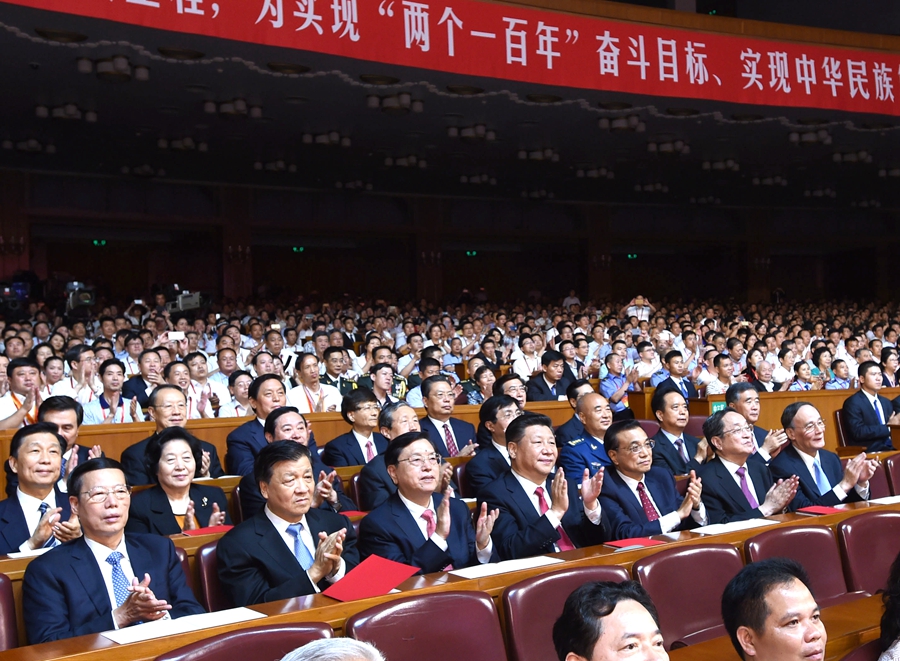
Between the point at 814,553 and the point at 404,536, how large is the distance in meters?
1.06

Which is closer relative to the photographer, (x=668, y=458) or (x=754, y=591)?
(x=754, y=591)

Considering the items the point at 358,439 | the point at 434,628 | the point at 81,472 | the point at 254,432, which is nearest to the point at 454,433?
the point at 358,439

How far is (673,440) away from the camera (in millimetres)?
3711

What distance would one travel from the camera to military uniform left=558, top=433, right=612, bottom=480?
3.51 m

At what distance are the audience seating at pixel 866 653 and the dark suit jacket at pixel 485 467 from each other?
173 centimetres

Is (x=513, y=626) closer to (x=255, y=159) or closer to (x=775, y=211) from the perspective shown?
(x=255, y=159)

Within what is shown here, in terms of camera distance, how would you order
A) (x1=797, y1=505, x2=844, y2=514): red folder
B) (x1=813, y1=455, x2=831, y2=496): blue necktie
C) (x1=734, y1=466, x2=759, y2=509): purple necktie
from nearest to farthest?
1. (x1=797, y1=505, x2=844, y2=514): red folder
2. (x1=734, y1=466, x2=759, y2=509): purple necktie
3. (x1=813, y1=455, x2=831, y2=496): blue necktie

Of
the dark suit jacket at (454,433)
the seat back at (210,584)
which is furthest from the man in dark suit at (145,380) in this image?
the seat back at (210,584)

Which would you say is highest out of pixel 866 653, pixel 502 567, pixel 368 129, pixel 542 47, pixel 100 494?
pixel 368 129

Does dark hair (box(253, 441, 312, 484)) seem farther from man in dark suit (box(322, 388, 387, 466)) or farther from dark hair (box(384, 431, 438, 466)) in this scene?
man in dark suit (box(322, 388, 387, 466))

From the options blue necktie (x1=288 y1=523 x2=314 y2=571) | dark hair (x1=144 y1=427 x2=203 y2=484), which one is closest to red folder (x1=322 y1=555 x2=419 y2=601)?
blue necktie (x1=288 y1=523 x2=314 y2=571)

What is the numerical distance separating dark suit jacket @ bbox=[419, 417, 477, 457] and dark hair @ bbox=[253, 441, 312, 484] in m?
1.61

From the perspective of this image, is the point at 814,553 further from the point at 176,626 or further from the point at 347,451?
the point at 347,451

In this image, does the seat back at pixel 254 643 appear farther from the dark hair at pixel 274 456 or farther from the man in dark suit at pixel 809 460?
the man in dark suit at pixel 809 460
